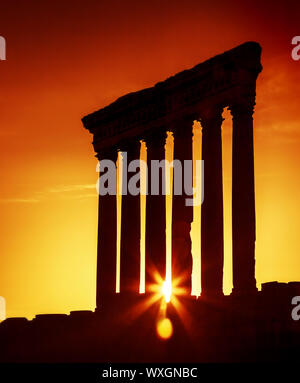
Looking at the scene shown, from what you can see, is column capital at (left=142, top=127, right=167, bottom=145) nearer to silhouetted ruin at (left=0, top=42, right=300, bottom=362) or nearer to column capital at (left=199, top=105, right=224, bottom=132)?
silhouetted ruin at (left=0, top=42, right=300, bottom=362)

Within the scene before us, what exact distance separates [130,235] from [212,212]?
38.7 feet

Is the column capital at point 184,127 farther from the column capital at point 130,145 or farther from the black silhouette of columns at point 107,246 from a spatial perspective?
the black silhouette of columns at point 107,246

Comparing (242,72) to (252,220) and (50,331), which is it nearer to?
(252,220)

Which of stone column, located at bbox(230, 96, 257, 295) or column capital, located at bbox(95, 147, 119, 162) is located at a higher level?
column capital, located at bbox(95, 147, 119, 162)

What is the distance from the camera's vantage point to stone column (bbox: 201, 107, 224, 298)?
66.2 meters

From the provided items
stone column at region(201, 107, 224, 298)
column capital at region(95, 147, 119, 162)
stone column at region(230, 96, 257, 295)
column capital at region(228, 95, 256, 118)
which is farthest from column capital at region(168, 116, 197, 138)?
column capital at region(95, 147, 119, 162)

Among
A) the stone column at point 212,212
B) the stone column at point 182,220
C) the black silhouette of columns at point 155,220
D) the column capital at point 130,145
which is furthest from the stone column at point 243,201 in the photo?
the column capital at point 130,145

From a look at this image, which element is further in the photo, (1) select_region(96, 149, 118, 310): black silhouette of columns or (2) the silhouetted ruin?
(1) select_region(96, 149, 118, 310): black silhouette of columns

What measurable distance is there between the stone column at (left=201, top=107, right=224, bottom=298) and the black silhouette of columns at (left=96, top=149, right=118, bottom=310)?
13405mm

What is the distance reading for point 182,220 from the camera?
2758 inches

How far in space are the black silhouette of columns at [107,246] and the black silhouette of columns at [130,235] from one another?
208 cm

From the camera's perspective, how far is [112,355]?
62969 millimetres

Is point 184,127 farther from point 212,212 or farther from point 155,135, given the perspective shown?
point 212,212

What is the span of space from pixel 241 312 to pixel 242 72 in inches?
648
